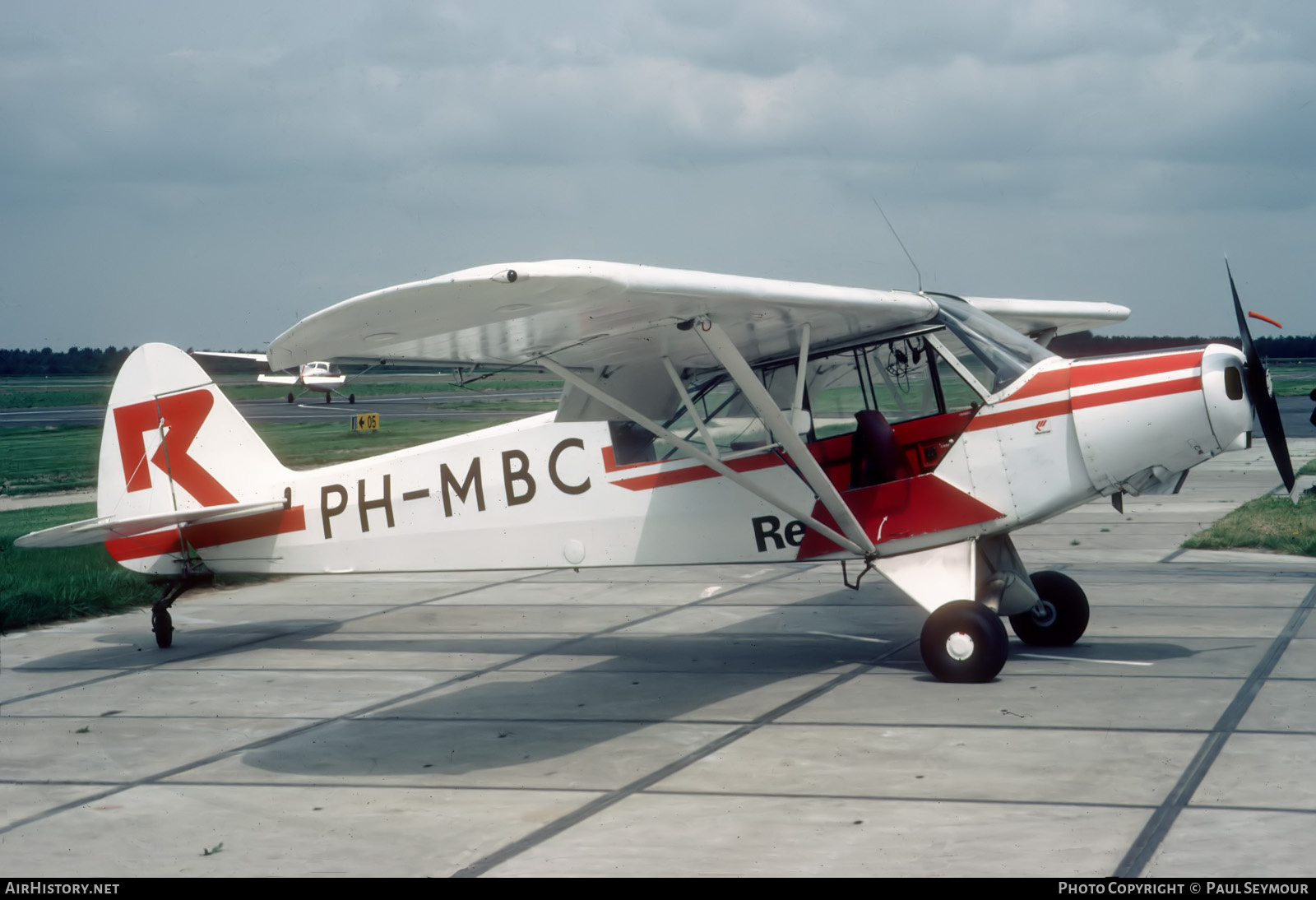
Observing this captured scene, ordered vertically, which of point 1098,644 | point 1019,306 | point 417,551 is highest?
point 1019,306

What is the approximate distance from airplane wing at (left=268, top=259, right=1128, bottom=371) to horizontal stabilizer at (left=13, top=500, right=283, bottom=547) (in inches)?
122

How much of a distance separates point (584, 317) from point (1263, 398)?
4.35 m

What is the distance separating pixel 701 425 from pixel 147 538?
4917 mm

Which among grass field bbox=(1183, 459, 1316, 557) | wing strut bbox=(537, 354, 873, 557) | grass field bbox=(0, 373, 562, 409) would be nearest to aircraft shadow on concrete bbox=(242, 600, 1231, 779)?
wing strut bbox=(537, 354, 873, 557)

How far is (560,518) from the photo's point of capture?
9148 mm

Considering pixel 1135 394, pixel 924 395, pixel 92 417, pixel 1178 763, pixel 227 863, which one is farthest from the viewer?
pixel 92 417

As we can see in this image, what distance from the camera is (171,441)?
10.4 m

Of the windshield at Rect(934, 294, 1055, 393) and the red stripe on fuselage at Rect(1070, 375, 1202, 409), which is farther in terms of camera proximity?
the windshield at Rect(934, 294, 1055, 393)

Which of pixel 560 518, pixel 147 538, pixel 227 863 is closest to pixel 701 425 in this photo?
pixel 560 518

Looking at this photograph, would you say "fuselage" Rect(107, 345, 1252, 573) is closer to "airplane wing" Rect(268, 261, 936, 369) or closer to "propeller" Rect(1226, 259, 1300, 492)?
"propeller" Rect(1226, 259, 1300, 492)

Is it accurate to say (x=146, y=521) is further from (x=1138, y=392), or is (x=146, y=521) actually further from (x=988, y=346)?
(x=1138, y=392)

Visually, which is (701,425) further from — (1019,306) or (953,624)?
(1019,306)

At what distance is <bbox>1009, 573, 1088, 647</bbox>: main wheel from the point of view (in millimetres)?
9047

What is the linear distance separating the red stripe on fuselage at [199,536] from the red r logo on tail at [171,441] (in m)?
0.23
